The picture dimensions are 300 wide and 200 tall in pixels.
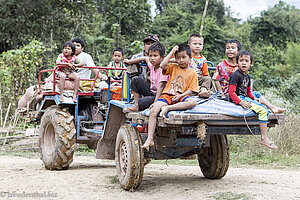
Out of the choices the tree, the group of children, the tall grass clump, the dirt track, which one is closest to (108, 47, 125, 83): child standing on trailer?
the dirt track

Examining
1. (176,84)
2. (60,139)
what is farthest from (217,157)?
(60,139)

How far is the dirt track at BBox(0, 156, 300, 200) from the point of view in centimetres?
534

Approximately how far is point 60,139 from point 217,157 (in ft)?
10.2

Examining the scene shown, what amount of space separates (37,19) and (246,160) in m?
12.0

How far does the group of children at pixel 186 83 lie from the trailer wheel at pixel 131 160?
37cm

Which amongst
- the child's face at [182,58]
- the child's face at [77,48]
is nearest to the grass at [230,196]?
the child's face at [182,58]

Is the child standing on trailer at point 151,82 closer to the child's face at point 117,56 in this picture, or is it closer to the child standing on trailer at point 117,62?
the child standing on trailer at point 117,62

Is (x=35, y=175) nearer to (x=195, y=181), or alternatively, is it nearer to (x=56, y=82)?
(x=56, y=82)

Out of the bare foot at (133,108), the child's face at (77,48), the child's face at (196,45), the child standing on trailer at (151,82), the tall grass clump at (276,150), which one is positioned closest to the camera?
the child standing on trailer at (151,82)

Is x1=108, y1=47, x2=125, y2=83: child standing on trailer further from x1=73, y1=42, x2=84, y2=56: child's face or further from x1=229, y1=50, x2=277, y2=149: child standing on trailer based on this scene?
x1=229, y1=50, x2=277, y2=149: child standing on trailer

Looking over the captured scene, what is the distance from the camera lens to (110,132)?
7047 mm

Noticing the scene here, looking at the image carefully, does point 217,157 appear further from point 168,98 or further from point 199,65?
point 168,98

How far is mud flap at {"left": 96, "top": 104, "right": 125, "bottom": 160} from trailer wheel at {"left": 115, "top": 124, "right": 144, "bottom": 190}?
2.86ft

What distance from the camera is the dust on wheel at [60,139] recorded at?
775 cm
